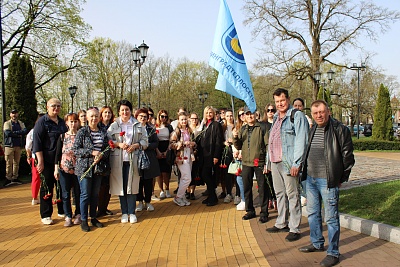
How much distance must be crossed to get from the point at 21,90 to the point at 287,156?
586 inches

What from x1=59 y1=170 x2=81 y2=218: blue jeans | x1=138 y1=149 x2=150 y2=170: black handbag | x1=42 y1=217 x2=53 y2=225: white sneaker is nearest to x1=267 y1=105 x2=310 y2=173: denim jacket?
x1=138 y1=149 x2=150 y2=170: black handbag

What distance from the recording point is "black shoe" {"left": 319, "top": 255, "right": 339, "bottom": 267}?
4094mm

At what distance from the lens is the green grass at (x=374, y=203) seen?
552cm

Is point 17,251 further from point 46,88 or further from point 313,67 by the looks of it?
point 46,88

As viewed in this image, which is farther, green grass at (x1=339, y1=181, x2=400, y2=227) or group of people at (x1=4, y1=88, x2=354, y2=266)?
green grass at (x1=339, y1=181, x2=400, y2=227)

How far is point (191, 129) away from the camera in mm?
7609

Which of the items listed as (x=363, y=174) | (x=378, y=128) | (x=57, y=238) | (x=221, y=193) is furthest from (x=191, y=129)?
(x=378, y=128)

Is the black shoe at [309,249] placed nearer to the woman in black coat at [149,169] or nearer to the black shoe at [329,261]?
the black shoe at [329,261]

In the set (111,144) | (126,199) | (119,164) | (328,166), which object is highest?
(111,144)

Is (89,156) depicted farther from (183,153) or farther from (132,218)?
(183,153)

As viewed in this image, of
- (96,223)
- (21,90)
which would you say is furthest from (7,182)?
(21,90)

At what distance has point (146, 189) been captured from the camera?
6754 mm

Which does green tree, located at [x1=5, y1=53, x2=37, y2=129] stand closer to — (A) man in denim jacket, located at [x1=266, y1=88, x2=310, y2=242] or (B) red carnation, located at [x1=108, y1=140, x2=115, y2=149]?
(B) red carnation, located at [x1=108, y1=140, x2=115, y2=149]

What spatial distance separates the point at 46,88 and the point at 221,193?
110ft
